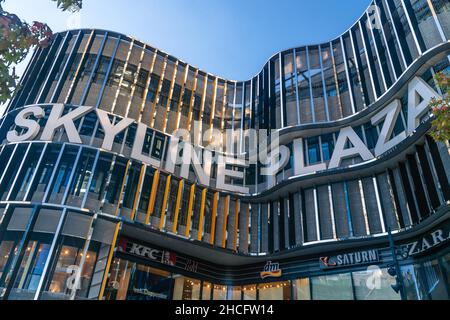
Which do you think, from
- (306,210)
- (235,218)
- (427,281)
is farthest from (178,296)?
(427,281)

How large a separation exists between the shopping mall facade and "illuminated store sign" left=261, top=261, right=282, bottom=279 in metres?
0.09

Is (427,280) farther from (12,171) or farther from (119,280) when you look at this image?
(12,171)

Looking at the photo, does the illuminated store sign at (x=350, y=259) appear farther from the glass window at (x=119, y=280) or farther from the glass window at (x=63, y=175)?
the glass window at (x=63, y=175)

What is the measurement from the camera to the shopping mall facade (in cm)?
2059

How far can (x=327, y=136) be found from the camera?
2864 cm

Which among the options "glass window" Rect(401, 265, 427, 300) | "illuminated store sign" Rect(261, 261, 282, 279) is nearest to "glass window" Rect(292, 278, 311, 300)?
"illuminated store sign" Rect(261, 261, 282, 279)

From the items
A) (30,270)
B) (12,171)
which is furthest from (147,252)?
(12,171)

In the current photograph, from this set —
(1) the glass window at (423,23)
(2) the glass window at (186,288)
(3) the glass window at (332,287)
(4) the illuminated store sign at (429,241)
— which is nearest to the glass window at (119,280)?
(2) the glass window at (186,288)

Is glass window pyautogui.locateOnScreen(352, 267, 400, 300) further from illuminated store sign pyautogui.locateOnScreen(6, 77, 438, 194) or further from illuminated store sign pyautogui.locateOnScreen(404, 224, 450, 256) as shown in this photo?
illuminated store sign pyautogui.locateOnScreen(6, 77, 438, 194)

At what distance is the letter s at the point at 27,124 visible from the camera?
968 inches

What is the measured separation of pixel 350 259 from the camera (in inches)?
898

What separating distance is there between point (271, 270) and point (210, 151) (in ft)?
40.6
